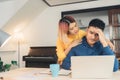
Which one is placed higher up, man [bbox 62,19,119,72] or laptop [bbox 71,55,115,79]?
man [bbox 62,19,119,72]

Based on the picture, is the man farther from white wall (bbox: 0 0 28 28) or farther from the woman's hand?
white wall (bbox: 0 0 28 28)

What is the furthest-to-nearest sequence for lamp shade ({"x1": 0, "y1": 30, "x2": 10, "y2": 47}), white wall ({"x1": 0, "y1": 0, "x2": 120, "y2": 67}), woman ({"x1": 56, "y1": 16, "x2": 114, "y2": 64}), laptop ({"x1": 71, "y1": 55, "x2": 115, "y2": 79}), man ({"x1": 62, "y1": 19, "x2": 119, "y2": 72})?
lamp shade ({"x1": 0, "y1": 30, "x2": 10, "y2": 47})
white wall ({"x1": 0, "y1": 0, "x2": 120, "y2": 67})
woman ({"x1": 56, "y1": 16, "x2": 114, "y2": 64})
man ({"x1": 62, "y1": 19, "x2": 119, "y2": 72})
laptop ({"x1": 71, "y1": 55, "x2": 115, "y2": 79})

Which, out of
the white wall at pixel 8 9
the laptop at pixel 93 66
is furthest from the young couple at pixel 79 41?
the white wall at pixel 8 9

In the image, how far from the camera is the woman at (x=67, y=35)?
1611 millimetres

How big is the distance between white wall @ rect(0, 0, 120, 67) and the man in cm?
320

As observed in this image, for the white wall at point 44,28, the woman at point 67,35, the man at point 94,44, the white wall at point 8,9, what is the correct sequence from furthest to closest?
1. the white wall at point 44,28
2. the white wall at point 8,9
3. the woman at point 67,35
4. the man at point 94,44

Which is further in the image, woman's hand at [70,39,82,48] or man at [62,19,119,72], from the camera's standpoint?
woman's hand at [70,39,82,48]

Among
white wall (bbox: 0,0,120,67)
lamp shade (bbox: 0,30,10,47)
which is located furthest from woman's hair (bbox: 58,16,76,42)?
lamp shade (bbox: 0,30,10,47)

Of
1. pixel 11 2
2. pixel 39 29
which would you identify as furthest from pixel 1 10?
pixel 39 29

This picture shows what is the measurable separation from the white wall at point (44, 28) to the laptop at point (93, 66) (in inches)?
140

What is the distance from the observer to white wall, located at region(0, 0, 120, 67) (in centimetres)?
488

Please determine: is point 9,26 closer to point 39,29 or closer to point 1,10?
A: point 1,10

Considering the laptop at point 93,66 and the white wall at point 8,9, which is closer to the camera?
the laptop at point 93,66

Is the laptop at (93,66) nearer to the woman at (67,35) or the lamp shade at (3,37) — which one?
the woman at (67,35)
